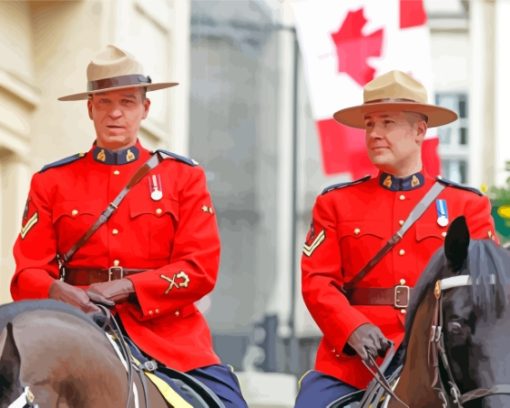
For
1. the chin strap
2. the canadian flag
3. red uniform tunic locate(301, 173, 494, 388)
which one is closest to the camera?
the chin strap

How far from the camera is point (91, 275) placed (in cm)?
698

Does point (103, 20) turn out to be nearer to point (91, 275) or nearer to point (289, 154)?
point (91, 275)

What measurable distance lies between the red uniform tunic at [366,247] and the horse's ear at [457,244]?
935 millimetres

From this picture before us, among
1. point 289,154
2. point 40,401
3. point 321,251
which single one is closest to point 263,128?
point 289,154

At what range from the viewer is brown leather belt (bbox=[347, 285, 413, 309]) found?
7055 mm

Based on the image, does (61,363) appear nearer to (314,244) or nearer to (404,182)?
(314,244)

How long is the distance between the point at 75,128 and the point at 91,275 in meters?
5.60

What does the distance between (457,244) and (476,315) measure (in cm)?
30

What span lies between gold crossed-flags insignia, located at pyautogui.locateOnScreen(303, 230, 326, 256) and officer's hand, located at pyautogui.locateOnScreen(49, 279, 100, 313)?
1.03 m

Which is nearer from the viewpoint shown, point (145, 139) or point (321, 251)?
point (321, 251)

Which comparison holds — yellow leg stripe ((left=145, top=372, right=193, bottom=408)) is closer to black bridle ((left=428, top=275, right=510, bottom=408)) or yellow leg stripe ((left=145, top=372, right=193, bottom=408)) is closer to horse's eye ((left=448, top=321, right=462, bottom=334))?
black bridle ((left=428, top=275, right=510, bottom=408))

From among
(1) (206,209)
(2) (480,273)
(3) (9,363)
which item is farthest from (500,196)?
(3) (9,363)

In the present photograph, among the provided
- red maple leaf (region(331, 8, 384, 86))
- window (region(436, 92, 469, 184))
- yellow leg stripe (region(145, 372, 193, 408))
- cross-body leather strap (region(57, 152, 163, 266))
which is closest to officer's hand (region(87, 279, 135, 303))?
cross-body leather strap (region(57, 152, 163, 266))

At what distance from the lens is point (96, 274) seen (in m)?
6.97
